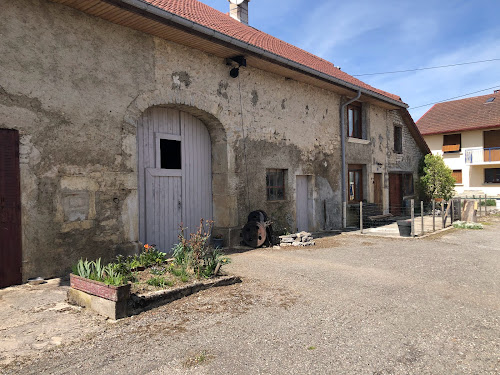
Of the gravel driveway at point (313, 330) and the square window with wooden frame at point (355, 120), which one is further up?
the square window with wooden frame at point (355, 120)

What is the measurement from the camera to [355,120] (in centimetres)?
1373

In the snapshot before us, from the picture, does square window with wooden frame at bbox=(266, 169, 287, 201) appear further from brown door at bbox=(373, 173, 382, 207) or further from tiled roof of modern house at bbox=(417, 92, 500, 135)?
tiled roof of modern house at bbox=(417, 92, 500, 135)

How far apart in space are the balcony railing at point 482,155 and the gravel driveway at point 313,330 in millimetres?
20187

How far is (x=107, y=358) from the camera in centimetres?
300

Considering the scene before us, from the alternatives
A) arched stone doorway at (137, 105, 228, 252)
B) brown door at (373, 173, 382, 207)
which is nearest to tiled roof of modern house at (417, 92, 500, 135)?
brown door at (373, 173, 382, 207)

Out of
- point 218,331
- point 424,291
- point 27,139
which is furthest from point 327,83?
point 218,331

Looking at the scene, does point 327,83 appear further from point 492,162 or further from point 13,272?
point 492,162

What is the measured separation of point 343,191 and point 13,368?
10.9 metres

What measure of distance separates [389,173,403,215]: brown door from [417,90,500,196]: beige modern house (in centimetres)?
1040

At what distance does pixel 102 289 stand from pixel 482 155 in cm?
2585

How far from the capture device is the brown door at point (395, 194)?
15855mm

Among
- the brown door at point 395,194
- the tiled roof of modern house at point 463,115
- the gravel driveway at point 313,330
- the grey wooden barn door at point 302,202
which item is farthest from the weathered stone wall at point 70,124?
the tiled roof of modern house at point 463,115

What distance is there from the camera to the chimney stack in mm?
12836

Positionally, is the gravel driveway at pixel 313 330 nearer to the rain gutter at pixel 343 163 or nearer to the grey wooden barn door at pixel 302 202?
the grey wooden barn door at pixel 302 202
